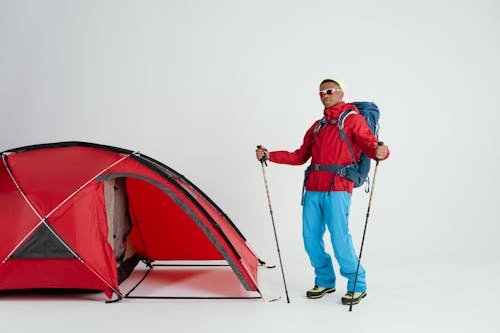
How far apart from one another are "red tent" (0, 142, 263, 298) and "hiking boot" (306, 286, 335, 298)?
39 cm

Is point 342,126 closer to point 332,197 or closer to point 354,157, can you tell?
point 354,157

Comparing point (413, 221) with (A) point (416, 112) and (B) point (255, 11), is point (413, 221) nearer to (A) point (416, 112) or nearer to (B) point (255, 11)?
(A) point (416, 112)

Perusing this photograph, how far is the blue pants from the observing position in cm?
407

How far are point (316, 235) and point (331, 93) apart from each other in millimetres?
995

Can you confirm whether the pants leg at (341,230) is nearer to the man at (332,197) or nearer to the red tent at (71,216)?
the man at (332,197)

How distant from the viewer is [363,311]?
3.86 metres

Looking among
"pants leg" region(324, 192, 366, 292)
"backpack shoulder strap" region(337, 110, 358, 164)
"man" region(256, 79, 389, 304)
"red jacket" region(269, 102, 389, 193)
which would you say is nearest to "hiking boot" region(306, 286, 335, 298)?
"man" region(256, 79, 389, 304)

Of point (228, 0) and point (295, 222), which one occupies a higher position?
point (228, 0)

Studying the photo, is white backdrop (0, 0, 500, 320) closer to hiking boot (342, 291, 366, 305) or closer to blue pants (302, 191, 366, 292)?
blue pants (302, 191, 366, 292)

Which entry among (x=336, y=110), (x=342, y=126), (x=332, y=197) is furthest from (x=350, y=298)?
(x=336, y=110)

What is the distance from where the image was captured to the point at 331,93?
13.7ft

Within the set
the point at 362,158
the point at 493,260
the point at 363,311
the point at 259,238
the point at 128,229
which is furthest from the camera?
the point at 259,238

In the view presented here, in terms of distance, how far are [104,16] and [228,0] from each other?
126 cm

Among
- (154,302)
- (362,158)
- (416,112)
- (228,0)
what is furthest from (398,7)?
(154,302)
